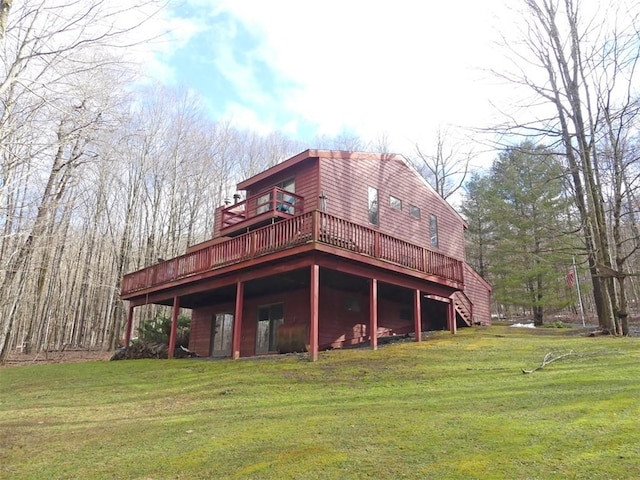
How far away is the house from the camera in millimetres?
11625

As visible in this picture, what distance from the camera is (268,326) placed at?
1514 cm

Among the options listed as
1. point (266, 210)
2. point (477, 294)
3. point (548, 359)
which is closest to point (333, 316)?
point (266, 210)

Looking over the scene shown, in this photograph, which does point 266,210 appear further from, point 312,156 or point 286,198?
point 312,156

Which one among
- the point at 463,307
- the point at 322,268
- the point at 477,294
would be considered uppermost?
the point at 477,294

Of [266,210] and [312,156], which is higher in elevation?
[312,156]

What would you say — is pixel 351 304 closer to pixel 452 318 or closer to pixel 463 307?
pixel 452 318

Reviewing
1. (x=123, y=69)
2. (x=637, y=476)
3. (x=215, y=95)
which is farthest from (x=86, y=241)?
(x=637, y=476)

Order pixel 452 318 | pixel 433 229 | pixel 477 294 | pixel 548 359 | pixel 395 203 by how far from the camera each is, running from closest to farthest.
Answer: pixel 548 359
pixel 452 318
pixel 395 203
pixel 433 229
pixel 477 294

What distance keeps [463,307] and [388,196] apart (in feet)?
17.6

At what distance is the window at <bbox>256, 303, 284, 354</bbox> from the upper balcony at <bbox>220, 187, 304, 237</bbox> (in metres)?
3.00

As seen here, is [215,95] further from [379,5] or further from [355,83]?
[355,83]

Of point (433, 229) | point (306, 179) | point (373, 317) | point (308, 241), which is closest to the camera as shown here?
point (308, 241)

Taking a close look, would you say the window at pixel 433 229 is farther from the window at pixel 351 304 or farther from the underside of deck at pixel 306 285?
the window at pixel 351 304

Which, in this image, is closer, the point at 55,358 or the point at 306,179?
the point at 306,179
